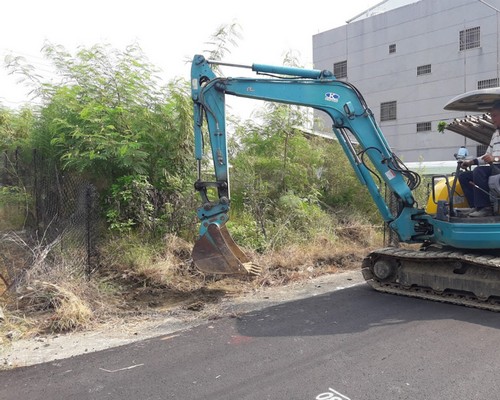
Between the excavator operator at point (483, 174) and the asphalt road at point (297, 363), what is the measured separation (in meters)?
1.45

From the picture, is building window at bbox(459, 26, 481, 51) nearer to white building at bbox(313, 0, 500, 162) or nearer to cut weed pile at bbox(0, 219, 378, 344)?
white building at bbox(313, 0, 500, 162)

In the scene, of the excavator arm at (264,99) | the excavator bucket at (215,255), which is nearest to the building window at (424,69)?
the excavator arm at (264,99)

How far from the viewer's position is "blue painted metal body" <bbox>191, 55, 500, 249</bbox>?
6.42m

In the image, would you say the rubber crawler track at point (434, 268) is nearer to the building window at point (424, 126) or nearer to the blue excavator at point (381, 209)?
the blue excavator at point (381, 209)

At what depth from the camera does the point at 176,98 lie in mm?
8367

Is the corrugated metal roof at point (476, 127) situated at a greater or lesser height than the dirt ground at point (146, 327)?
greater

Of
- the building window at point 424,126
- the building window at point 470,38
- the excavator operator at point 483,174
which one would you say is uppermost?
the building window at point 470,38

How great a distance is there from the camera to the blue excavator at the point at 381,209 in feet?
19.5

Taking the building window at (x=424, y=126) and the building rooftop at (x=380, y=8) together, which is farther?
the building rooftop at (x=380, y=8)

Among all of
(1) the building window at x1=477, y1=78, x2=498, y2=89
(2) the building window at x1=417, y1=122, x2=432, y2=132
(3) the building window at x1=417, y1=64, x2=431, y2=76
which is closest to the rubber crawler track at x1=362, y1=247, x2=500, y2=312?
(1) the building window at x1=477, y1=78, x2=498, y2=89

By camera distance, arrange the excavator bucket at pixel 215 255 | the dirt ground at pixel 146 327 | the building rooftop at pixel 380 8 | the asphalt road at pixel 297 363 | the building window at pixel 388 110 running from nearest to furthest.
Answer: the asphalt road at pixel 297 363
the dirt ground at pixel 146 327
the excavator bucket at pixel 215 255
the building window at pixel 388 110
the building rooftop at pixel 380 8

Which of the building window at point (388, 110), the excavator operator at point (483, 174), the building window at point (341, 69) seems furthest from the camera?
the building window at point (341, 69)

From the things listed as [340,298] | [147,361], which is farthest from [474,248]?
[147,361]

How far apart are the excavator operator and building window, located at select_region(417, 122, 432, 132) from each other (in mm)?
23568
